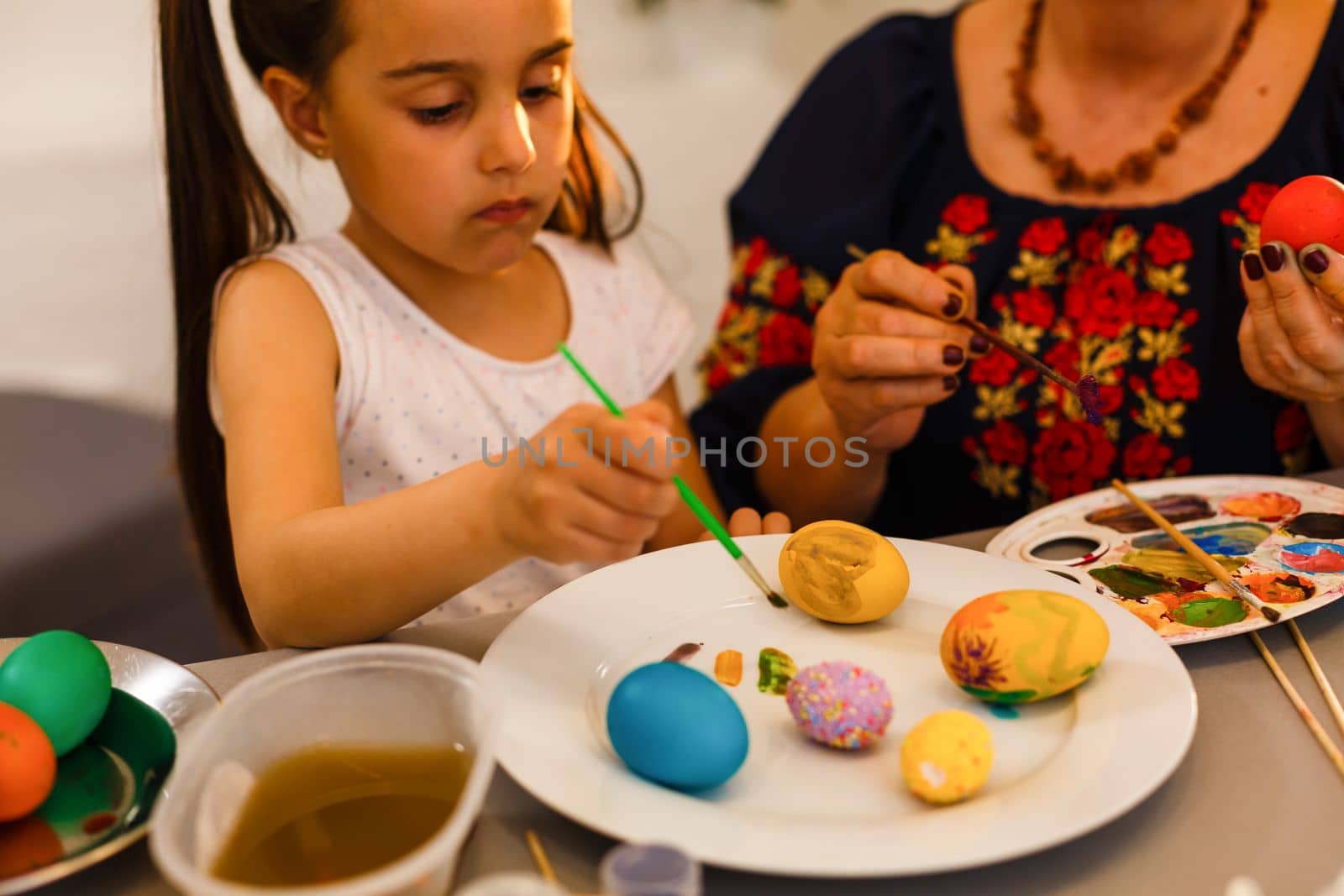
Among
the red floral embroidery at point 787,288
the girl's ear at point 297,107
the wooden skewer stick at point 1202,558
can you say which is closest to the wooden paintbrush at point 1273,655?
the wooden skewer stick at point 1202,558

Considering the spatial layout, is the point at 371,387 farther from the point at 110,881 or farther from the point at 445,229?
the point at 110,881

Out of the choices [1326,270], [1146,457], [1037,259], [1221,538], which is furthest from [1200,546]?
[1037,259]

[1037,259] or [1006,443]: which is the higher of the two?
[1037,259]

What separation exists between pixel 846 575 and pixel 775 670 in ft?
0.27

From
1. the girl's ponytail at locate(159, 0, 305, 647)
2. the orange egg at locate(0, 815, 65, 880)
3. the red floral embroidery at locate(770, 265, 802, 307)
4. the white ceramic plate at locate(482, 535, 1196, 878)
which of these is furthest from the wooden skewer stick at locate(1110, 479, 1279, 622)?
the girl's ponytail at locate(159, 0, 305, 647)

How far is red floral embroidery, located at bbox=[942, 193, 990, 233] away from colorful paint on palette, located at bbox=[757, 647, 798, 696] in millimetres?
714

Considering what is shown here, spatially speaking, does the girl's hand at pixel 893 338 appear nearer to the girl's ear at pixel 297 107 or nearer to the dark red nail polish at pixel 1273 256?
the dark red nail polish at pixel 1273 256

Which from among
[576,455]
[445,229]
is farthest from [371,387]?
[576,455]

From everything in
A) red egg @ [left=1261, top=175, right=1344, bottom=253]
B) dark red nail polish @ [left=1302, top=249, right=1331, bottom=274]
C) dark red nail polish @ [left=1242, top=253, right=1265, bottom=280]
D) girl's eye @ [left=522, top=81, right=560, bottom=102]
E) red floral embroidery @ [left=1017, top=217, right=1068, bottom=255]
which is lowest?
red floral embroidery @ [left=1017, top=217, right=1068, bottom=255]

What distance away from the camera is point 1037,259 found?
1271mm

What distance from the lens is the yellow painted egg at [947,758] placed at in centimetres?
61

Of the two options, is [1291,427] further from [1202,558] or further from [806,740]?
[806,740]

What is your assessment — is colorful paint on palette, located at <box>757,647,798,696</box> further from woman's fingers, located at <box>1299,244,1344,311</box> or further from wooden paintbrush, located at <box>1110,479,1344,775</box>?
woman's fingers, located at <box>1299,244,1344,311</box>

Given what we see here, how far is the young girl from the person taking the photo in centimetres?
81
